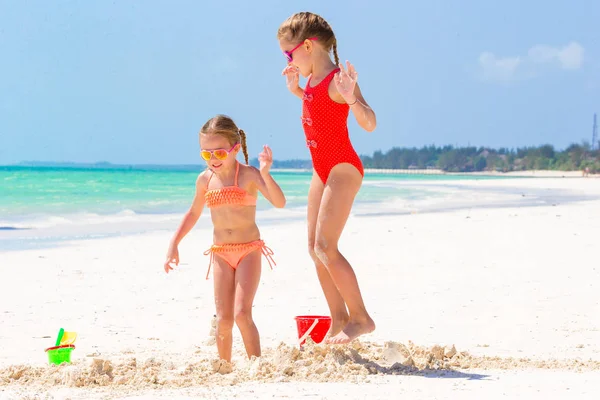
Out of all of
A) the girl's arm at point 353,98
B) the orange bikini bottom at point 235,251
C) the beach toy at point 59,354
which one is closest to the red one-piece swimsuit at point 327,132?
the girl's arm at point 353,98

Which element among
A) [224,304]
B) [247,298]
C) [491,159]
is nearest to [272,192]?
[247,298]

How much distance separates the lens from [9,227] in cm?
1432

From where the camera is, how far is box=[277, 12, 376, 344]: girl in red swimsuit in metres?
4.51

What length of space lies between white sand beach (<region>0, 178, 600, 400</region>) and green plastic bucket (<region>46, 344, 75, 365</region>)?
6 centimetres

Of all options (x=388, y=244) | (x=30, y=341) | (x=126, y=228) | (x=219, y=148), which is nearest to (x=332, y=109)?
(x=219, y=148)

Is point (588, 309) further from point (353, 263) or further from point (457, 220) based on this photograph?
point (457, 220)

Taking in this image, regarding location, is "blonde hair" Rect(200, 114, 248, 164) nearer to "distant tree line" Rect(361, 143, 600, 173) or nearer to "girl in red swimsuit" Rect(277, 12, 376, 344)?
"girl in red swimsuit" Rect(277, 12, 376, 344)

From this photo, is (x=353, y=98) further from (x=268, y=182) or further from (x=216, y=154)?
(x=216, y=154)

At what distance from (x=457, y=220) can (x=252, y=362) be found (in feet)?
36.1

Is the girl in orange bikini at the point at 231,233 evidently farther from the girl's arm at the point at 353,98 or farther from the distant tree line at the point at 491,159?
the distant tree line at the point at 491,159

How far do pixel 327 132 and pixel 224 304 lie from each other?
1.18 metres

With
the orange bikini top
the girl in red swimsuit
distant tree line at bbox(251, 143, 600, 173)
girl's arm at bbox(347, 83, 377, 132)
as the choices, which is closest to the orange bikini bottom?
the orange bikini top

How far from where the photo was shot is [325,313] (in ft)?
20.7

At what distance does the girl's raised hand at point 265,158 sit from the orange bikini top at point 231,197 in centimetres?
31
